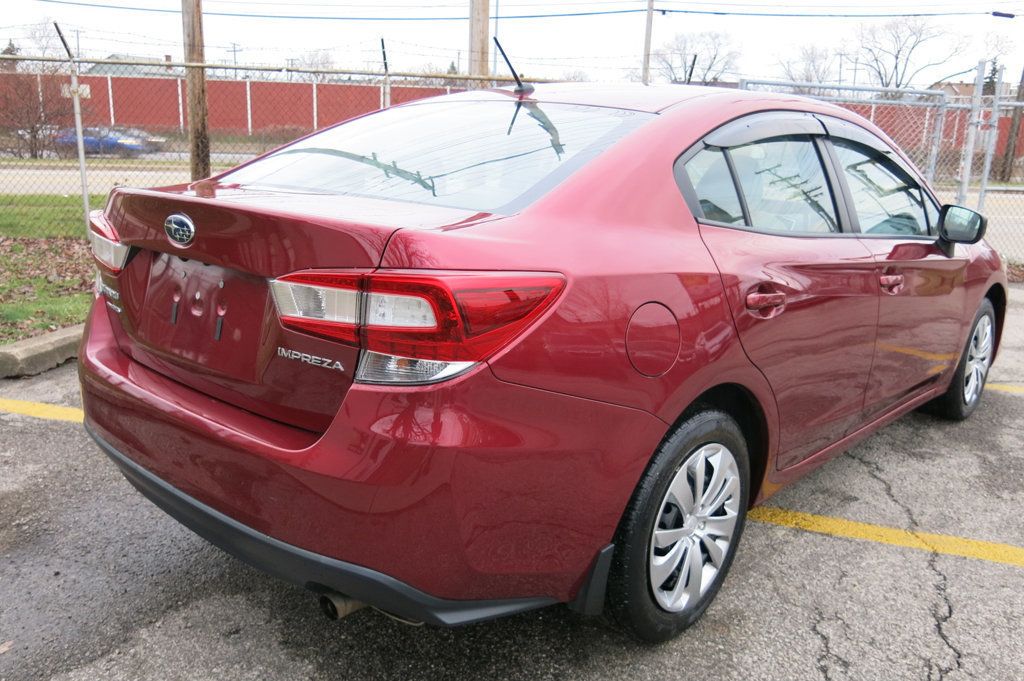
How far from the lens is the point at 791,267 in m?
2.68

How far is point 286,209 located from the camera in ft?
6.68

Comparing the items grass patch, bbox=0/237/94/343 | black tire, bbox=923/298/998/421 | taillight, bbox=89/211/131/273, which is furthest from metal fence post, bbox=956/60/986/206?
taillight, bbox=89/211/131/273

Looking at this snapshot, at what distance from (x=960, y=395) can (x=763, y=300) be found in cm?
255

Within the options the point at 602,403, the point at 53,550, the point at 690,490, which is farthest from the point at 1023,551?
the point at 53,550

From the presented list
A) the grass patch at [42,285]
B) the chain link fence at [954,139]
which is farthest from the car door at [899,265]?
the grass patch at [42,285]

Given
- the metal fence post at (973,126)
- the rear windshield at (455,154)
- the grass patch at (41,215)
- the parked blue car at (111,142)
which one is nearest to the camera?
the rear windshield at (455,154)

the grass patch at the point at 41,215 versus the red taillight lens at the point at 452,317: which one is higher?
the red taillight lens at the point at 452,317

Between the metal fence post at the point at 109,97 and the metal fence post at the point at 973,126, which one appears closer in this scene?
the metal fence post at the point at 973,126

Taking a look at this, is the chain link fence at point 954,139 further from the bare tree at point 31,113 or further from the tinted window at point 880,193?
the bare tree at point 31,113

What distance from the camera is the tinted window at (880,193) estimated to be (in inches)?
129

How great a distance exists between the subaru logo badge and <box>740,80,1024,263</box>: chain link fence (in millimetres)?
6288

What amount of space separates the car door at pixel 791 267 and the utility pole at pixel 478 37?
8691mm

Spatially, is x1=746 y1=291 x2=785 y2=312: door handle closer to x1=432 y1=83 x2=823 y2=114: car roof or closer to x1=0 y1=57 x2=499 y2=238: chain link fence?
x1=432 y1=83 x2=823 y2=114: car roof

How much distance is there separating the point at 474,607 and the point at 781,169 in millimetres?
1879
